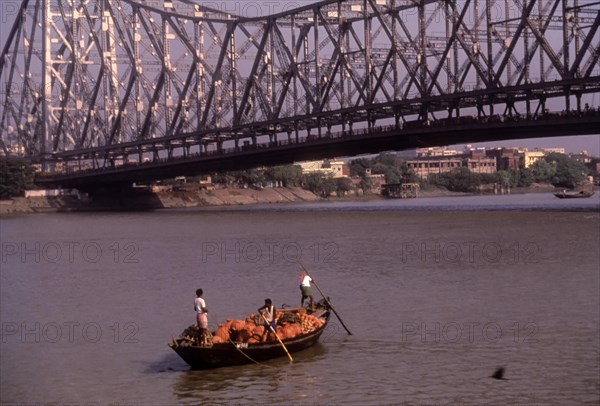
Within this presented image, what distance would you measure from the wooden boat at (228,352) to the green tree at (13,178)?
8019cm

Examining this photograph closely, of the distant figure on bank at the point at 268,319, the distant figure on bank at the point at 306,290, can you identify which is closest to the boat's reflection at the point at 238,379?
the distant figure on bank at the point at 268,319

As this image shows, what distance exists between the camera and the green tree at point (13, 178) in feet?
330

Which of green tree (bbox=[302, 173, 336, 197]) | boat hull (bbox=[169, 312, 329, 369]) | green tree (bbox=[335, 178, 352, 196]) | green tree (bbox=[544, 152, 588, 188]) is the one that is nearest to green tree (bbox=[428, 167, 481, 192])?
green tree (bbox=[544, 152, 588, 188])

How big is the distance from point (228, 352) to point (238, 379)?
83cm

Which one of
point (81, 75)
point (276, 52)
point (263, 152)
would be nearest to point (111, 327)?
point (263, 152)

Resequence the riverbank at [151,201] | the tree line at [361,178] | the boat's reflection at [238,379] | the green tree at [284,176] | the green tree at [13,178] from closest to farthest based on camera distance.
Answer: the boat's reflection at [238,379] → the riverbank at [151,201] → the green tree at [13,178] → the tree line at [361,178] → the green tree at [284,176]

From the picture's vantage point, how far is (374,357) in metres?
23.5

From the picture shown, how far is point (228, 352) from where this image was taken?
23094 mm

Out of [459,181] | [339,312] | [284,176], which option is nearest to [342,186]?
[284,176]

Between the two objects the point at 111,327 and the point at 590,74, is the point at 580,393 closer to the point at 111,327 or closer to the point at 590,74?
the point at 111,327

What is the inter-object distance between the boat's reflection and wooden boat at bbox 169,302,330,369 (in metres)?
0.11

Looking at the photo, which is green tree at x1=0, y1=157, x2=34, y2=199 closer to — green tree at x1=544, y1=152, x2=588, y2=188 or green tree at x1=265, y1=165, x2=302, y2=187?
green tree at x1=265, y1=165, x2=302, y2=187

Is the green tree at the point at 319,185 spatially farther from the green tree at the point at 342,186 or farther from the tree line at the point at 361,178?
the green tree at the point at 342,186

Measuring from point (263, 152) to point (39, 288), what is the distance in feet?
172
